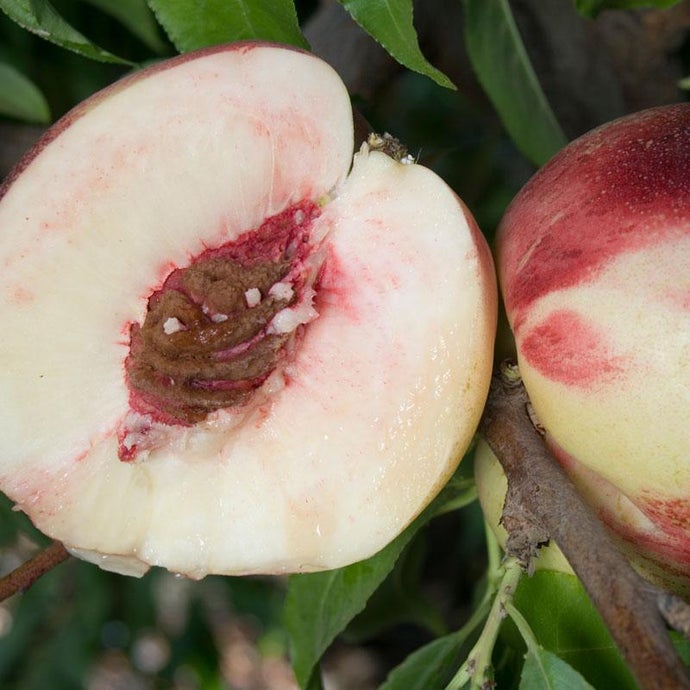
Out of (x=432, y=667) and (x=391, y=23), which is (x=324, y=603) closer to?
(x=432, y=667)

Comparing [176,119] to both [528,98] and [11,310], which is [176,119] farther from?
[528,98]

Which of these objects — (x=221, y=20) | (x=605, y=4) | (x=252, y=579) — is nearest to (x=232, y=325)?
(x=221, y=20)

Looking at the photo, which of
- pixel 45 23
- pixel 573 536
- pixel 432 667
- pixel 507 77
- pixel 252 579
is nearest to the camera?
pixel 573 536

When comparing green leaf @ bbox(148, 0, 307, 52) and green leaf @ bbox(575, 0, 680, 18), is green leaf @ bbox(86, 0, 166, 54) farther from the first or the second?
green leaf @ bbox(575, 0, 680, 18)

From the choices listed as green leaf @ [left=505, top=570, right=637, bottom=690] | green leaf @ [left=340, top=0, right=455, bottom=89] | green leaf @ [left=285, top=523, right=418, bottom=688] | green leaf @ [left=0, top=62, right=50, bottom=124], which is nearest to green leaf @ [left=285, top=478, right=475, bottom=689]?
green leaf @ [left=285, top=523, right=418, bottom=688]

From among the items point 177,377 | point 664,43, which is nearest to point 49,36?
point 177,377

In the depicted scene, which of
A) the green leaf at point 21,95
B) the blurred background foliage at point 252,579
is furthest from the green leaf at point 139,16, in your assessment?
the green leaf at point 21,95

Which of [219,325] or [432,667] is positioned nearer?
[219,325]
